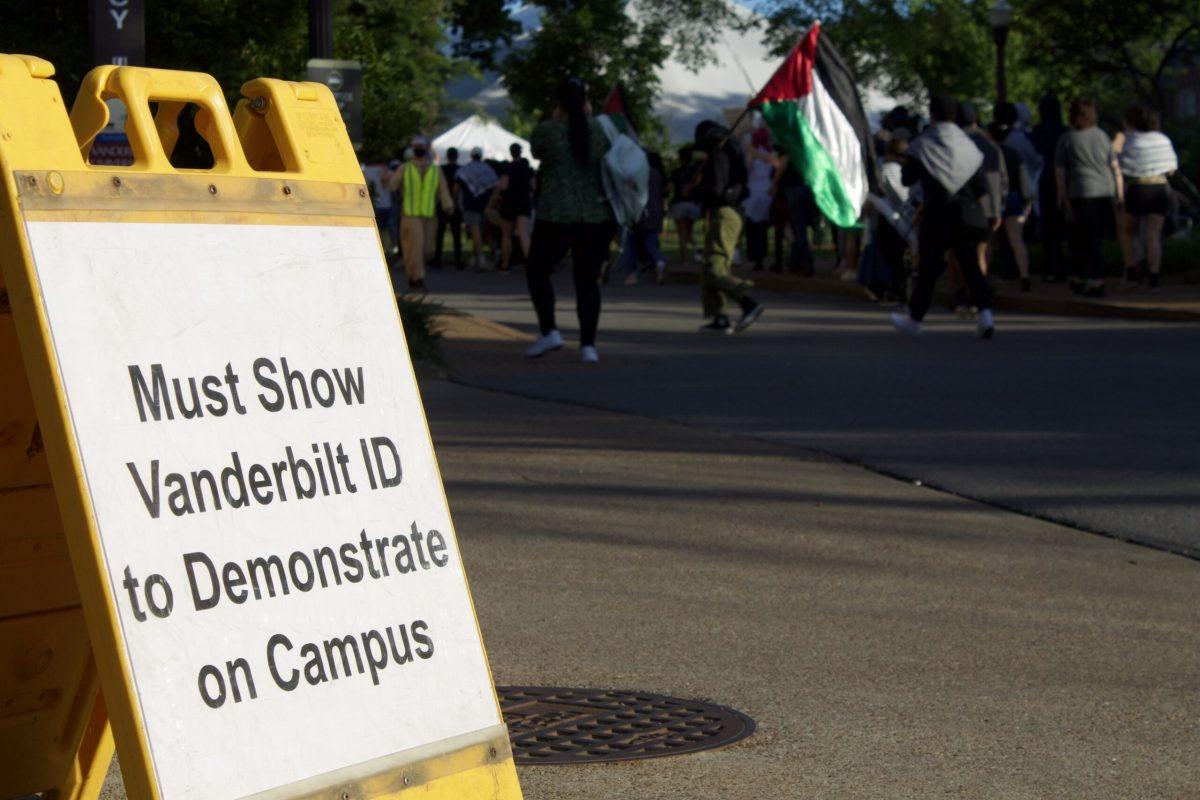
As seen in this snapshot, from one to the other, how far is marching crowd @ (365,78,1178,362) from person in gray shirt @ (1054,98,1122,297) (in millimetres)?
14

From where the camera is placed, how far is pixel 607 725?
4797 mm

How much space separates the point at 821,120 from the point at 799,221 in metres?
8.40

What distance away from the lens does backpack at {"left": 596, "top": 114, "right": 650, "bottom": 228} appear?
13.5m

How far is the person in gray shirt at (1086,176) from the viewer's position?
20.0 m

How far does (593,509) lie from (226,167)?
480cm

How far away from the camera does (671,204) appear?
29141 millimetres

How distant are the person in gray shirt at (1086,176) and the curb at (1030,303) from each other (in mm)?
601

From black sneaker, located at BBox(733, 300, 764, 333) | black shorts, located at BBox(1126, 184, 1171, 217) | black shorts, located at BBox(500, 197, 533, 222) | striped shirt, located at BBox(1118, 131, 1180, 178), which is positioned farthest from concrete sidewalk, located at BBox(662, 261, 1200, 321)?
black sneaker, located at BBox(733, 300, 764, 333)

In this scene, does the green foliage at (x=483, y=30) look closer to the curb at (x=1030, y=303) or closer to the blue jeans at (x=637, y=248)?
the blue jeans at (x=637, y=248)

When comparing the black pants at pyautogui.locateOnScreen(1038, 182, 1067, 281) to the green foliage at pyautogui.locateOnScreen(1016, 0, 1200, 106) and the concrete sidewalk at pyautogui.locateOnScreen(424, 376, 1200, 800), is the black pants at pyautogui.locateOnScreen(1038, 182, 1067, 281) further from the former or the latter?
the concrete sidewalk at pyautogui.locateOnScreen(424, 376, 1200, 800)

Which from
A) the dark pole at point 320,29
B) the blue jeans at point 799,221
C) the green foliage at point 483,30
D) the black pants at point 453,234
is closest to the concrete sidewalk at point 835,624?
the dark pole at point 320,29

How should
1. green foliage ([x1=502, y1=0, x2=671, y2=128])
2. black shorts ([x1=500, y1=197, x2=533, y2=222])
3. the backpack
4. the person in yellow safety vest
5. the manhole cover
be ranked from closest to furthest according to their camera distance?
the manhole cover < the backpack < the person in yellow safety vest < black shorts ([x1=500, y1=197, x2=533, y2=222]) < green foliage ([x1=502, y1=0, x2=671, y2=128])

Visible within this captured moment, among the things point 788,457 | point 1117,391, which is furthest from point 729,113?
point 788,457

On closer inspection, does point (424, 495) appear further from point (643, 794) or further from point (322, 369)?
point (643, 794)
